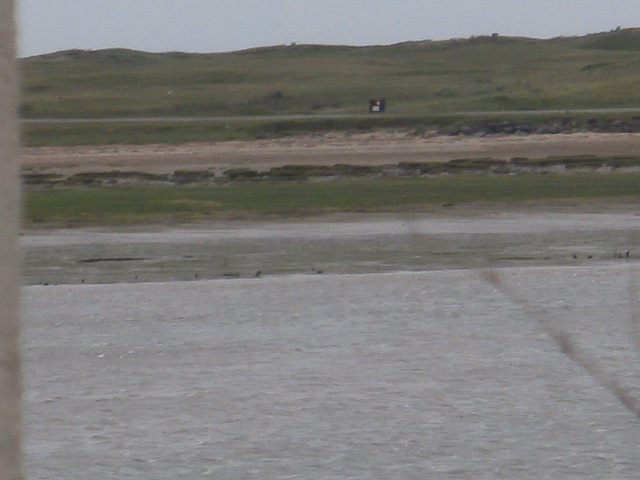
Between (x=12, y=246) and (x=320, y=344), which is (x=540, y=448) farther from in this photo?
(x=12, y=246)

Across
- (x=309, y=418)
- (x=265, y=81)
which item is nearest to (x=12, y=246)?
(x=309, y=418)

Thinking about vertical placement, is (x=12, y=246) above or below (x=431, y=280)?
above

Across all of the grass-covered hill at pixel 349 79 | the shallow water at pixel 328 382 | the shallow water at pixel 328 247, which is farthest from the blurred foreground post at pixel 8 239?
the grass-covered hill at pixel 349 79

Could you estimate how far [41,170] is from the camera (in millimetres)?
31000

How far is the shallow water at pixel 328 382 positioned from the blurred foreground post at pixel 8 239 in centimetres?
Result: 200

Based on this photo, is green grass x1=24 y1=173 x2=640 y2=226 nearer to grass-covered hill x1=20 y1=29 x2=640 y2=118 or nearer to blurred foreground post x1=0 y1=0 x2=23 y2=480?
blurred foreground post x1=0 y1=0 x2=23 y2=480

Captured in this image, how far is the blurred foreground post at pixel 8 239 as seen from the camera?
2168 mm

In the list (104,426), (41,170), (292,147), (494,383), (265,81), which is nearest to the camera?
(104,426)

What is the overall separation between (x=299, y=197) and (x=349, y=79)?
59.1 meters

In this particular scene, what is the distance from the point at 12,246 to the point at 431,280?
618 centimetres

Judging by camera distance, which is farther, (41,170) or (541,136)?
(541,136)

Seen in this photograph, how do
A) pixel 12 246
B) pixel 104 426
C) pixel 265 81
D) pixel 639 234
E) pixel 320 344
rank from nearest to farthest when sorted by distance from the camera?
pixel 12 246, pixel 104 426, pixel 320 344, pixel 639 234, pixel 265 81

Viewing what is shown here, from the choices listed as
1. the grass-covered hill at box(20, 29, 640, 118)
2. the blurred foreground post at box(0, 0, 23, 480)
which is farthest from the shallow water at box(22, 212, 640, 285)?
the grass-covered hill at box(20, 29, 640, 118)

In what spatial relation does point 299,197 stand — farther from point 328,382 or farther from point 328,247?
point 328,382
